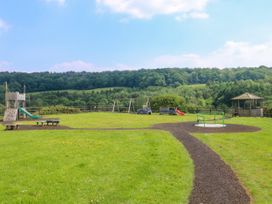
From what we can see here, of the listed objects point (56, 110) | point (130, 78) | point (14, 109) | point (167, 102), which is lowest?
point (56, 110)

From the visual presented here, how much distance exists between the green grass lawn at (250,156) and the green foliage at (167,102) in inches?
1030

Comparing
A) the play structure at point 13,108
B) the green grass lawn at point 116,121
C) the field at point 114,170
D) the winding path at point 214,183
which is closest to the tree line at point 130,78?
the play structure at point 13,108

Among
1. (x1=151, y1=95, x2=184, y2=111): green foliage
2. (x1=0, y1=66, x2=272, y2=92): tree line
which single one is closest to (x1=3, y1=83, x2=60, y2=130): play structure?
(x1=151, y1=95, x2=184, y2=111): green foliage

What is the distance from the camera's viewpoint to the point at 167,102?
4319 cm

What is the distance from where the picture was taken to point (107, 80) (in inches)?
3265

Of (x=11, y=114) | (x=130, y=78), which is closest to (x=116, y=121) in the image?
(x=11, y=114)

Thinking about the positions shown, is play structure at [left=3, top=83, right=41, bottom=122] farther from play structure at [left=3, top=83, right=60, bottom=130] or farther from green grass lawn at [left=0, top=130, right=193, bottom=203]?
green grass lawn at [left=0, top=130, right=193, bottom=203]

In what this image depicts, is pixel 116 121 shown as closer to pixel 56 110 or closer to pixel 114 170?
pixel 114 170

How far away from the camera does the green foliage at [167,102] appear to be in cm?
4300

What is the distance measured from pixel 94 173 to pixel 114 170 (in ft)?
2.02

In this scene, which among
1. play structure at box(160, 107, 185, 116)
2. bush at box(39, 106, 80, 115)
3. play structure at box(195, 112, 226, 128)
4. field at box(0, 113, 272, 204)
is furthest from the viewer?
bush at box(39, 106, 80, 115)

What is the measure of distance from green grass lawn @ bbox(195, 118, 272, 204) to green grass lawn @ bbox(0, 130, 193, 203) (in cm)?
149

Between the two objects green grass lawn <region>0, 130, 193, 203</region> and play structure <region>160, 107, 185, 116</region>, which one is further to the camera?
play structure <region>160, 107, 185, 116</region>

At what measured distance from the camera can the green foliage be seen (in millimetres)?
43000
